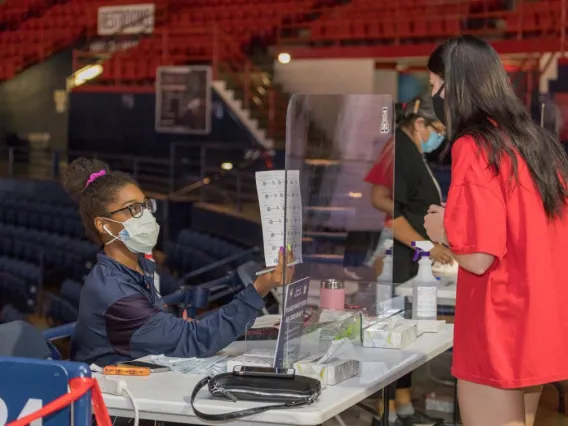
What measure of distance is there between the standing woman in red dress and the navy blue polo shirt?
0.62 metres

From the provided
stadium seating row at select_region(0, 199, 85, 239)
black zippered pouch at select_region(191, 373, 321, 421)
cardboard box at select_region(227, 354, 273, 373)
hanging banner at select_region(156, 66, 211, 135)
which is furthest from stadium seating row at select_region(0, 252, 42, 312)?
black zippered pouch at select_region(191, 373, 321, 421)

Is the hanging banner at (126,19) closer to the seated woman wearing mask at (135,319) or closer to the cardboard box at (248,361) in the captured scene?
the seated woman wearing mask at (135,319)

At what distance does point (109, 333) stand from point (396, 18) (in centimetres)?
365

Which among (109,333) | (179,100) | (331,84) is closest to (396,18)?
(331,84)

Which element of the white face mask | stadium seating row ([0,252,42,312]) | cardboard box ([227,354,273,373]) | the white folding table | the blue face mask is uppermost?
the blue face mask

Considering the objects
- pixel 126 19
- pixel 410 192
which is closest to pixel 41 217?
pixel 126 19

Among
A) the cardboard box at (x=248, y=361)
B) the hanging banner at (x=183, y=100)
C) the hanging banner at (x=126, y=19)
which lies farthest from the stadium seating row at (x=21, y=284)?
the cardboard box at (x=248, y=361)

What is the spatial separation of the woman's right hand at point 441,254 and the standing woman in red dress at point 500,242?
1.94m

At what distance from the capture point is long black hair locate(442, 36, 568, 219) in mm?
1969

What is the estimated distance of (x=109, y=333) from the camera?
247cm

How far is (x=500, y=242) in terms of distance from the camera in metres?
1.92

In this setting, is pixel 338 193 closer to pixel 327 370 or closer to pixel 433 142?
pixel 327 370

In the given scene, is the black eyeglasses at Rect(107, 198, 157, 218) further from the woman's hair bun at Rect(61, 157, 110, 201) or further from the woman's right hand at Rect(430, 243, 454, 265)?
the woman's right hand at Rect(430, 243, 454, 265)

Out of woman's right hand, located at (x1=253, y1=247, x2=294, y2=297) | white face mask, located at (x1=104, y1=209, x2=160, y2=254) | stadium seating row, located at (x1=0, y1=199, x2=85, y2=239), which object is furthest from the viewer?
stadium seating row, located at (x1=0, y1=199, x2=85, y2=239)
